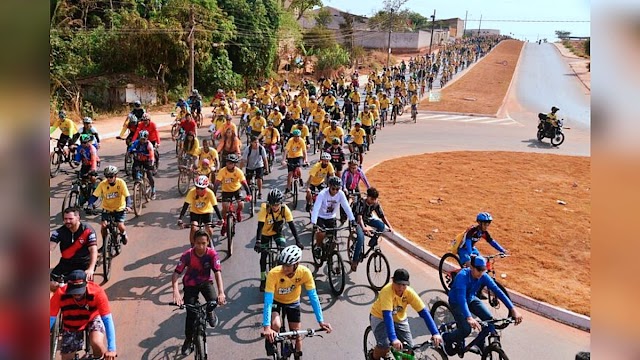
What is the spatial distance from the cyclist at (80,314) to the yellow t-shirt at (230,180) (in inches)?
194

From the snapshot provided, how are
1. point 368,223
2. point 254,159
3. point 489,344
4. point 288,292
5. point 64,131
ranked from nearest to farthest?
point 288,292
point 489,344
point 368,223
point 254,159
point 64,131

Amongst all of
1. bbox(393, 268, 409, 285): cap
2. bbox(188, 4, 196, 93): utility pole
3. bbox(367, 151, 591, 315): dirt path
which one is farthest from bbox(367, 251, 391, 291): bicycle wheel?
bbox(188, 4, 196, 93): utility pole

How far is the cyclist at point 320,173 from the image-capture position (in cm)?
1154

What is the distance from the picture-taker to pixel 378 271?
927 cm

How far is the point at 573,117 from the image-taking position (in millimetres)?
36594

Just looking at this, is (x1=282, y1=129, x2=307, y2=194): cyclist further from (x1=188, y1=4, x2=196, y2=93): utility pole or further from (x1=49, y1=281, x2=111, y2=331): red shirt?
(x1=188, y1=4, x2=196, y2=93): utility pole

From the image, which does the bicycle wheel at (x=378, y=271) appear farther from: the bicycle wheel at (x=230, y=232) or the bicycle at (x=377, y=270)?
the bicycle wheel at (x=230, y=232)

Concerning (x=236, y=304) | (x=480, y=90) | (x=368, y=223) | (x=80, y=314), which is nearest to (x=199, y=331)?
(x=80, y=314)

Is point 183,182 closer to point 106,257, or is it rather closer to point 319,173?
point 319,173

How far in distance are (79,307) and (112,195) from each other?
13.5 feet

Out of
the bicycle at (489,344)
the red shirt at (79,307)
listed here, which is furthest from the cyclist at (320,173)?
the red shirt at (79,307)

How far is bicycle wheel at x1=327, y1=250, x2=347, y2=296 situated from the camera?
8.95m

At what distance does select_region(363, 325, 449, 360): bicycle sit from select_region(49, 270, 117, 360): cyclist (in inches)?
128

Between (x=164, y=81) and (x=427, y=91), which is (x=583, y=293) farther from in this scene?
(x=427, y=91)
